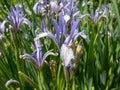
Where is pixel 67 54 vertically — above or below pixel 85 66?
above

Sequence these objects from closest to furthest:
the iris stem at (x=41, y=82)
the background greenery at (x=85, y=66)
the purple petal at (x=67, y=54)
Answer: the purple petal at (x=67, y=54) < the iris stem at (x=41, y=82) < the background greenery at (x=85, y=66)

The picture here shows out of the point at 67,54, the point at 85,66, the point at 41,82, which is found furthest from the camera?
the point at 85,66

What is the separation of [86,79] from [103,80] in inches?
3.6

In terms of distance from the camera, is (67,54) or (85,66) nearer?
(67,54)

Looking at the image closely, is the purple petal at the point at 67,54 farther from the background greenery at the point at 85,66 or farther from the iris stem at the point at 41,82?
the background greenery at the point at 85,66

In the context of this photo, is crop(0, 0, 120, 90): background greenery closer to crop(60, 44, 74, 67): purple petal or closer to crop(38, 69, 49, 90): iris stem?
crop(38, 69, 49, 90): iris stem

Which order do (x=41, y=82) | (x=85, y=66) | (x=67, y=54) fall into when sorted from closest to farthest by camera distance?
(x=67, y=54) < (x=41, y=82) < (x=85, y=66)

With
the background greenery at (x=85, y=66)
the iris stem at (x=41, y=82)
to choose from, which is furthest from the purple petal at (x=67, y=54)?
the background greenery at (x=85, y=66)

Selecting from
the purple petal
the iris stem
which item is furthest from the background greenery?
the purple petal

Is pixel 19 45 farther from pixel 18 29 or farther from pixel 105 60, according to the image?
pixel 105 60

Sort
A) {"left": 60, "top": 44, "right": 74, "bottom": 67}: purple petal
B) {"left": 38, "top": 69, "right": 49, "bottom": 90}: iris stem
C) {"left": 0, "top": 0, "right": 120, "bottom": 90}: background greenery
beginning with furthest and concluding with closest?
{"left": 0, "top": 0, "right": 120, "bottom": 90}: background greenery → {"left": 38, "top": 69, "right": 49, "bottom": 90}: iris stem → {"left": 60, "top": 44, "right": 74, "bottom": 67}: purple petal

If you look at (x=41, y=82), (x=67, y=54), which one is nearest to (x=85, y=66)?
(x=41, y=82)

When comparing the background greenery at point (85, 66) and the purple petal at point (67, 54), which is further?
the background greenery at point (85, 66)

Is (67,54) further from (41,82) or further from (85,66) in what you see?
(85,66)
